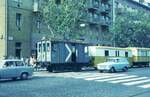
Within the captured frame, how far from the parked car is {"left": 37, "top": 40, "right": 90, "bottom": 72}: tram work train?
9398 millimetres

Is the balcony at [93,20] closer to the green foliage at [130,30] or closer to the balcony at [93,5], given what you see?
the balcony at [93,5]

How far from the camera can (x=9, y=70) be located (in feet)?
79.9

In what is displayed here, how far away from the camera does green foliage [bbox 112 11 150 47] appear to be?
60281 mm

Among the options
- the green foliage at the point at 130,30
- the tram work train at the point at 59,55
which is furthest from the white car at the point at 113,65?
the green foliage at the point at 130,30

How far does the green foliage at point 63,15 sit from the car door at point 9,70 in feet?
63.8

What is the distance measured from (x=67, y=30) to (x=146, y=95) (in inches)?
1115

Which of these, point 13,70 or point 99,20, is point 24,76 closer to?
point 13,70

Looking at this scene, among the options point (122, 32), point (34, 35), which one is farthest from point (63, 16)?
point (122, 32)

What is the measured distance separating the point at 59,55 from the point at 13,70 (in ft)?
38.8

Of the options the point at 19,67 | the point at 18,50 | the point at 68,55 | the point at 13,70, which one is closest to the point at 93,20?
the point at 18,50

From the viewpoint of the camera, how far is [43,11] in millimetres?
45500

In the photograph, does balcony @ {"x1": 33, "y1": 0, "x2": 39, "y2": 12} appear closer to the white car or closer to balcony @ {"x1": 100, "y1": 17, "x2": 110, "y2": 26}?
the white car

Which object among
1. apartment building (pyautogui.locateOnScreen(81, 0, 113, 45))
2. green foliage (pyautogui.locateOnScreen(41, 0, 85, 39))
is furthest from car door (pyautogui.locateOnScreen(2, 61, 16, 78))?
apartment building (pyautogui.locateOnScreen(81, 0, 113, 45))

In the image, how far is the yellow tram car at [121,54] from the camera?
1694 inches
